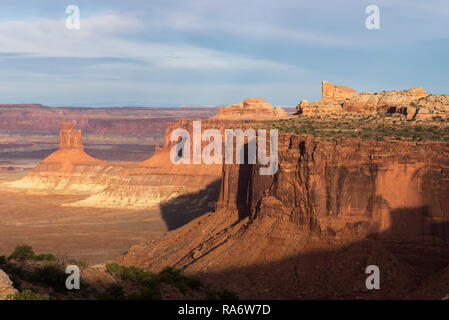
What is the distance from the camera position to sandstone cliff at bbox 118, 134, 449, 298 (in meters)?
34.4

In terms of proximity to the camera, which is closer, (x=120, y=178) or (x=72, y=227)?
(x=72, y=227)

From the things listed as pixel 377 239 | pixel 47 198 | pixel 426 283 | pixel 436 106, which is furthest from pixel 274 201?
pixel 47 198

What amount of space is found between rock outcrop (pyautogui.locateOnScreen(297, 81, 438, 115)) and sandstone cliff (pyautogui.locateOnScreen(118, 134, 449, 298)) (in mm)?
9277

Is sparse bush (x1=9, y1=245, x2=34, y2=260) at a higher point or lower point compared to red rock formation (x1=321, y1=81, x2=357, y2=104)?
lower

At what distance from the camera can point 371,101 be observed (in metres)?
48.6

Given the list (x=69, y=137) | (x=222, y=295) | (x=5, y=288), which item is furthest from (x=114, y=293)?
(x=69, y=137)

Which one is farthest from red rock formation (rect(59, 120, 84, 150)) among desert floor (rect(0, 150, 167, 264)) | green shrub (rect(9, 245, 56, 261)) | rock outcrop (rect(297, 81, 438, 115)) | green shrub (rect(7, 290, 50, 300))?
green shrub (rect(7, 290, 50, 300))

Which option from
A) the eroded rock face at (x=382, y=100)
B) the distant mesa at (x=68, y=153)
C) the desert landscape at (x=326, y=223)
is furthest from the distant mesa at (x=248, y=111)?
the desert landscape at (x=326, y=223)

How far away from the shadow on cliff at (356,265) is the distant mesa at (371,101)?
9.97 metres

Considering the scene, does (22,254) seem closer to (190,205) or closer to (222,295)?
(222,295)

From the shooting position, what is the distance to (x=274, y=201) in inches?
1526

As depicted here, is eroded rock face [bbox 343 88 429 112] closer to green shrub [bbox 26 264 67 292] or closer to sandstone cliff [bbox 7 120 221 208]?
green shrub [bbox 26 264 67 292]

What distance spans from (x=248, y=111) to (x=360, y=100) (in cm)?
8784

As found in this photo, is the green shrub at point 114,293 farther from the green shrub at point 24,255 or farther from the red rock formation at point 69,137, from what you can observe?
the red rock formation at point 69,137
